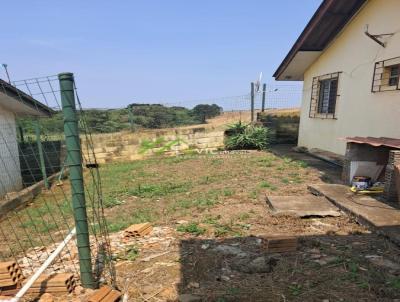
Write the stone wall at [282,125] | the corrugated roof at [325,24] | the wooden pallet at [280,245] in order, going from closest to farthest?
the wooden pallet at [280,245] → the corrugated roof at [325,24] → the stone wall at [282,125]

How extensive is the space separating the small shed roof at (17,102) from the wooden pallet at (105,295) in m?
5.14

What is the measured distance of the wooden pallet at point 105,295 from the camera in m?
2.16

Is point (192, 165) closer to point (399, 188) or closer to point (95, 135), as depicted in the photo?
point (95, 135)

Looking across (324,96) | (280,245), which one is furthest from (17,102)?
(324,96)

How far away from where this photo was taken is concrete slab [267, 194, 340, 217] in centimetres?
399

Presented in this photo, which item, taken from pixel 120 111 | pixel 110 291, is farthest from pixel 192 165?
pixel 110 291

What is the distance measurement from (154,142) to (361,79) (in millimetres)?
6982

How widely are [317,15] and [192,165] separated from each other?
5258 millimetres

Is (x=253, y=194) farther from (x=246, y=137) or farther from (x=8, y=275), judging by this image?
(x=246, y=137)

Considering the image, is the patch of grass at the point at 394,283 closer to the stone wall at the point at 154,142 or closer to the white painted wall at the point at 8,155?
the white painted wall at the point at 8,155

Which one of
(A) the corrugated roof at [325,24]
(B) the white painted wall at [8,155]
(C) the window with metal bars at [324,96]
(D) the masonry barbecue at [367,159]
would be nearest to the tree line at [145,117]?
(B) the white painted wall at [8,155]

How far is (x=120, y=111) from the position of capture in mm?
10758

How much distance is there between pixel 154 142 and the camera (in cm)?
1088

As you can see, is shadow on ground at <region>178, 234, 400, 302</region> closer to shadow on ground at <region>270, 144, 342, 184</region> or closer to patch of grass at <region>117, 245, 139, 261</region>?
patch of grass at <region>117, 245, 139, 261</region>
